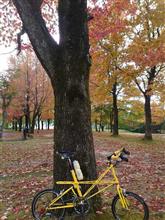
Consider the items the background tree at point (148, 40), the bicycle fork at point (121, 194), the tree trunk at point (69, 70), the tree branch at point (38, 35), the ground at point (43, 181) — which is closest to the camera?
the bicycle fork at point (121, 194)

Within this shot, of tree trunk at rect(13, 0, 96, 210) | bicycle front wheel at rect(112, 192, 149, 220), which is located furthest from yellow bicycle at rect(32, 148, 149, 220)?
tree trunk at rect(13, 0, 96, 210)

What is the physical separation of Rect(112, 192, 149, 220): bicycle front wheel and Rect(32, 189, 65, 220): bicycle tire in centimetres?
102

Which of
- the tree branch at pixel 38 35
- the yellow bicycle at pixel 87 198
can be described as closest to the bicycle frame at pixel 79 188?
the yellow bicycle at pixel 87 198

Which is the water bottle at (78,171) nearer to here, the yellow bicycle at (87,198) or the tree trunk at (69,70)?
the yellow bicycle at (87,198)

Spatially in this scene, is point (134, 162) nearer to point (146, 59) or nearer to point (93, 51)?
point (146, 59)

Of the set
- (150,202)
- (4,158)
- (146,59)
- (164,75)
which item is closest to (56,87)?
(150,202)

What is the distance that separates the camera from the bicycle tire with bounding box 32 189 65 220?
5.75 meters

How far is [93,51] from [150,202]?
18.1 meters

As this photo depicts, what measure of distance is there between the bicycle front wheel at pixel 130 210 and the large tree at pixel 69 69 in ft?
2.38

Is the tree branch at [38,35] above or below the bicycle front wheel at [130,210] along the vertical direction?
above

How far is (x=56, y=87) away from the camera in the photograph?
593 centimetres

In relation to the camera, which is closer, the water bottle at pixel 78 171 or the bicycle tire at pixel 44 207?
the water bottle at pixel 78 171

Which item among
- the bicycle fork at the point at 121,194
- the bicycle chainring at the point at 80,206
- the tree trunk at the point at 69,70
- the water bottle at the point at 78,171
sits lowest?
the bicycle chainring at the point at 80,206

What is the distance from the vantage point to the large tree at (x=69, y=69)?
18.8 feet
